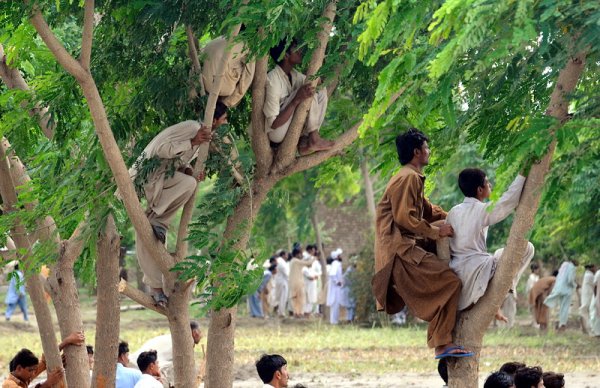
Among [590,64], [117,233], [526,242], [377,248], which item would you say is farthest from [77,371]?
[590,64]

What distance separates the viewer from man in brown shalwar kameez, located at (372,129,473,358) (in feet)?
24.5

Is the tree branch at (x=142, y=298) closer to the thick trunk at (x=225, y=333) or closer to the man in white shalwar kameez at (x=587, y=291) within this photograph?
the thick trunk at (x=225, y=333)

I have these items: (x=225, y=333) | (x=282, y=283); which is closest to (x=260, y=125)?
(x=225, y=333)

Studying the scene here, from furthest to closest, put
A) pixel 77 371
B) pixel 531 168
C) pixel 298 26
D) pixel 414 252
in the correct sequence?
pixel 77 371 → pixel 298 26 → pixel 414 252 → pixel 531 168

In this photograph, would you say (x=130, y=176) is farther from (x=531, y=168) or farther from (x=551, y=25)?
(x=551, y=25)

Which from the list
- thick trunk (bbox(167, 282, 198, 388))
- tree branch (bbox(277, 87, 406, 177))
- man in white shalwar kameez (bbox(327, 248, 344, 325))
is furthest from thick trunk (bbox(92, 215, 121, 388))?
man in white shalwar kameez (bbox(327, 248, 344, 325))

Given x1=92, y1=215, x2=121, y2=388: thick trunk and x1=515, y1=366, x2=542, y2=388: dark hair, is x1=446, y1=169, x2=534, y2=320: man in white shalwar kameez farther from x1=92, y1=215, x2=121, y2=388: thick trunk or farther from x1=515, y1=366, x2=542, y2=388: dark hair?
x1=92, y1=215, x2=121, y2=388: thick trunk

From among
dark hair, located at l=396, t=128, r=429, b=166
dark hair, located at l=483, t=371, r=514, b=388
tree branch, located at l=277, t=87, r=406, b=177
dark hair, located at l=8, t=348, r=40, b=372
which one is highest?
tree branch, located at l=277, t=87, r=406, b=177

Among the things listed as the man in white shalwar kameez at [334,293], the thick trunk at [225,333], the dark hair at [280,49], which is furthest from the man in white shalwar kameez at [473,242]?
the man in white shalwar kameez at [334,293]

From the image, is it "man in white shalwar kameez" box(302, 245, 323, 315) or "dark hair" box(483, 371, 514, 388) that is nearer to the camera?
"dark hair" box(483, 371, 514, 388)

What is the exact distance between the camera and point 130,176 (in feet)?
28.7

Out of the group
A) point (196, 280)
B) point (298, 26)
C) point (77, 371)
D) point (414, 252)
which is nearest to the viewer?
point (414, 252)

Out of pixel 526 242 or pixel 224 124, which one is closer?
pixel 526 242

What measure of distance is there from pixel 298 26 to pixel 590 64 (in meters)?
2.27
